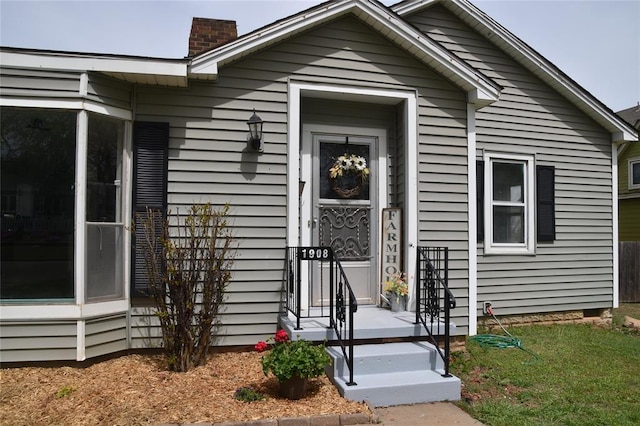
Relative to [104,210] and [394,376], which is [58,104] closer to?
[104,210]

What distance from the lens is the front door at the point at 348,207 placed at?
530 centimetres

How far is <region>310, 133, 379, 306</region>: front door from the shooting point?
5301 millimetres

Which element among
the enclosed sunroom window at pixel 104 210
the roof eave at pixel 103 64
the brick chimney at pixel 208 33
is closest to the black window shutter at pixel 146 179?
the enclosed sunroom window at pixel 104 210

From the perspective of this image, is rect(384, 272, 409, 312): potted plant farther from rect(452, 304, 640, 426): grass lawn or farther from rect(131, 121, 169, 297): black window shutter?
rect(131, 121, 169, 297): black window shutter

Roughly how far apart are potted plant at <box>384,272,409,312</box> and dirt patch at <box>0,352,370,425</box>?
1396 mm

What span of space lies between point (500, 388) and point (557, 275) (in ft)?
11.4

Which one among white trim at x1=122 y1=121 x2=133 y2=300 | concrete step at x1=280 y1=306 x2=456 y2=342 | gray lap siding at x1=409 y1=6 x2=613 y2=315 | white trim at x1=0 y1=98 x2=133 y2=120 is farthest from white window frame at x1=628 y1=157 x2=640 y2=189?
white trim at x1=0 y1=98 x2=133 y2=120

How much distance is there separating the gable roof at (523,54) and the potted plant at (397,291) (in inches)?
159

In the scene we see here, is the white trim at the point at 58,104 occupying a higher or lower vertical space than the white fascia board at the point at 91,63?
lower

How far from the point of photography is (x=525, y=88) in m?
6.98

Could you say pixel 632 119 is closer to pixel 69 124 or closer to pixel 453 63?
pixel 453 63

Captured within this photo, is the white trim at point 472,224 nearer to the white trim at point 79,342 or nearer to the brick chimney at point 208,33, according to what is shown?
the brick chimney at point 208,33

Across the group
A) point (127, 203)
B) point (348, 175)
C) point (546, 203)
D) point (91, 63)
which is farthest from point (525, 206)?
point (91, 63)

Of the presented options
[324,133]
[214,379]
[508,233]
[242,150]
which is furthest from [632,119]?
[214,379]
